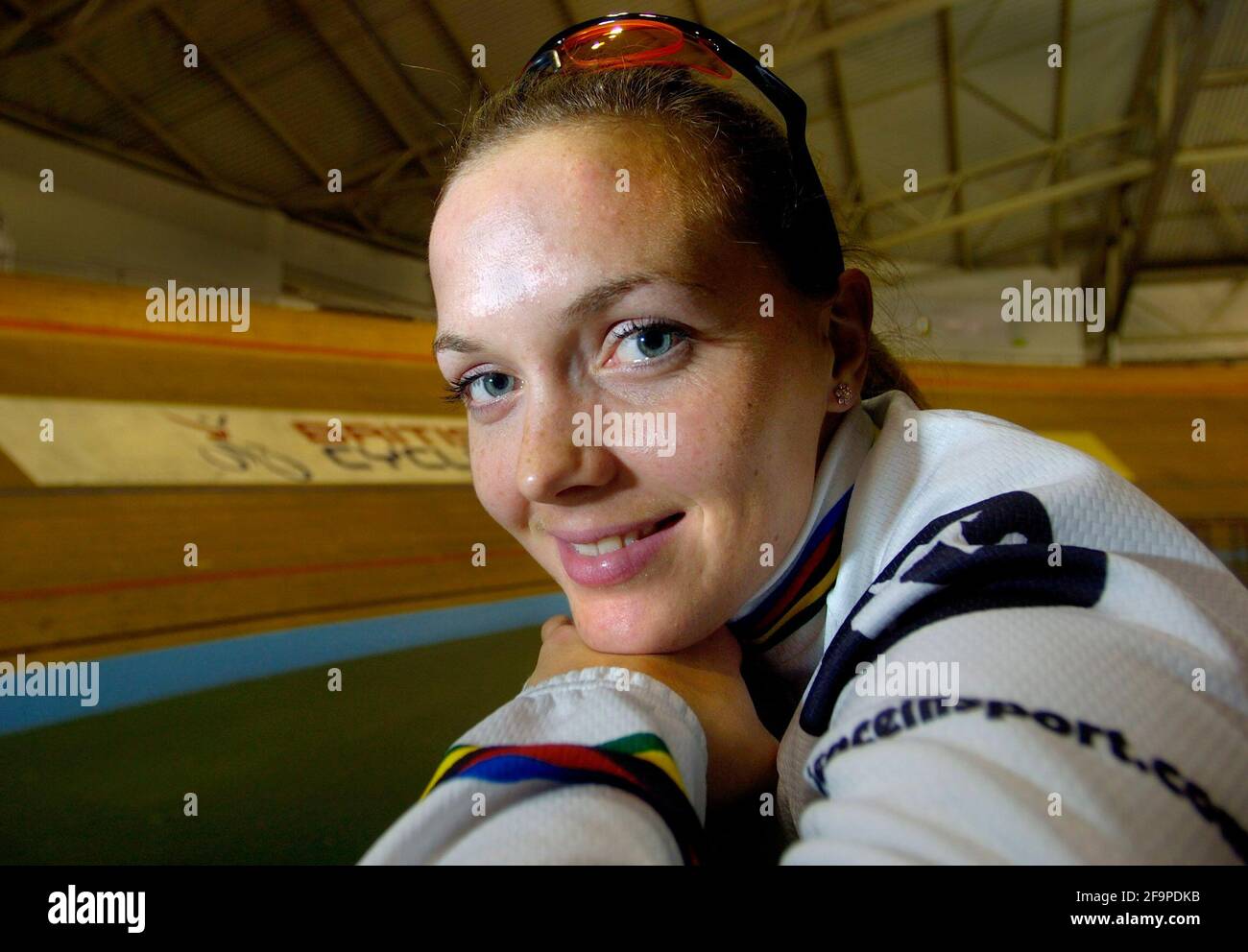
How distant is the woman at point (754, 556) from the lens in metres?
0.35

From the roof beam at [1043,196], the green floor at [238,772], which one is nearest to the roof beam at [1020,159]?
the roof beam at [1043,196]

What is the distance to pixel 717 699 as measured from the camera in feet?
2.17

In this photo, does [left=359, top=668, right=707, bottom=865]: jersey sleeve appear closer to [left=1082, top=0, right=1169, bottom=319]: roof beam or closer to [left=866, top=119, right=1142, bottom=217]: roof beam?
[left=866, top=119, right=1142, bottom=217]: roof beam

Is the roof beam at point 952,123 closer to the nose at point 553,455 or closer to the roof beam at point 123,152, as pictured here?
the roof beam at point 123,152

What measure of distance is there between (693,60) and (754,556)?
0.51 m

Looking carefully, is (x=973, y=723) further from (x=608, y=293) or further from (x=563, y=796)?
(x=608, y=293)

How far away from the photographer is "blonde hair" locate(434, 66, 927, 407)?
65 cm

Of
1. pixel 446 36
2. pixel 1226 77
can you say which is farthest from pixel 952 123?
pixel 446 36

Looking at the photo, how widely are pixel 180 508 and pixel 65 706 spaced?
103 centimetres

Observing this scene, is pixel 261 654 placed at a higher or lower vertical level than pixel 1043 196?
lower

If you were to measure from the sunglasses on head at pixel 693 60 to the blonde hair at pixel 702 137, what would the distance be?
0.02 metres

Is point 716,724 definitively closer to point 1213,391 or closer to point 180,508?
point 180,508

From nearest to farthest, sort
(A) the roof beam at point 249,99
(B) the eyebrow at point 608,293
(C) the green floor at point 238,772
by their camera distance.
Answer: (B) the eyebrow at point 608,293
(C) the green floor at point 238,772
(A) the roof beam at point 249,99
